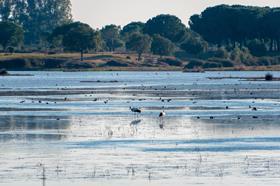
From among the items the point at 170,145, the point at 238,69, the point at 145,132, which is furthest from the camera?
the point at 238,69

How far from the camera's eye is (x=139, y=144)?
43469 millimetres

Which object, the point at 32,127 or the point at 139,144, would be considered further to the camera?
the point at 32,127

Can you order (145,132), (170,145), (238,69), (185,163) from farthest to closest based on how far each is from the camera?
(238,69)
(145,132)
(170,145)
(185,163)

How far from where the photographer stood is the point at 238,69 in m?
197

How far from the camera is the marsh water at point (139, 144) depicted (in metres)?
33.9

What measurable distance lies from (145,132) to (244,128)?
5.36 meters

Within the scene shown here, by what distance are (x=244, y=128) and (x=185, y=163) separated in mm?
14837

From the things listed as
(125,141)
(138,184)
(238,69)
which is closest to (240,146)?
(125,141)

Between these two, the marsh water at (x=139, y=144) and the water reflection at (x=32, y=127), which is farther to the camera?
the water reflection at (x=32, y=127)

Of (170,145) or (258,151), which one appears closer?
(258,151)

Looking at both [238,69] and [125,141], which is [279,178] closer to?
[125,141]

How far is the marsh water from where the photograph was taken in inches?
1334

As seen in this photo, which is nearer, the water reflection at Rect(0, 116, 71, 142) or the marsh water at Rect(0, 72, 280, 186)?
the marsh water at Rect(0, 72, 280, 186)

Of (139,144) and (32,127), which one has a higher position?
(139,144)
